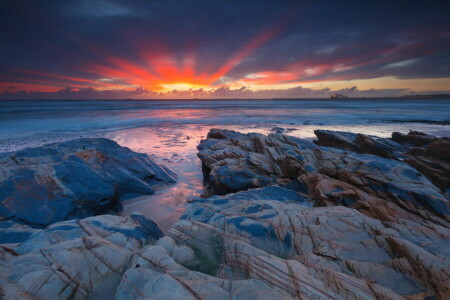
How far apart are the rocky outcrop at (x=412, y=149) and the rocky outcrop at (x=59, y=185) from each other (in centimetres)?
1183

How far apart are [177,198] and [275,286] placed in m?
5.98

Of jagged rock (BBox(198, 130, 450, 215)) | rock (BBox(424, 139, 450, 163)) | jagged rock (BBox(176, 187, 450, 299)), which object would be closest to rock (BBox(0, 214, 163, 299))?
jagged rock (BBox(176, 187, 450, 299))

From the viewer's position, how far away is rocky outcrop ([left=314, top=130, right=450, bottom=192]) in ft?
27.7

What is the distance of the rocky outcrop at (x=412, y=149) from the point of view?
8.44 metres

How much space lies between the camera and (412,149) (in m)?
12.0

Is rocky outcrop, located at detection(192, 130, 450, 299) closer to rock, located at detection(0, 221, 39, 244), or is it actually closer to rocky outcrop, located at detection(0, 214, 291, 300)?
rocky outcrop, located at detection(0, 214, 291, 300)

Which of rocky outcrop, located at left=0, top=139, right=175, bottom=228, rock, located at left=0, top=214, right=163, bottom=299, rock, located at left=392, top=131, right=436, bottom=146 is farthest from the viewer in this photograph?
rock, located at left=392, top=131, right=436, bottom=146

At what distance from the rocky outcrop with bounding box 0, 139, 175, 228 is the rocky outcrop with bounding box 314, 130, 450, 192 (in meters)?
11.8

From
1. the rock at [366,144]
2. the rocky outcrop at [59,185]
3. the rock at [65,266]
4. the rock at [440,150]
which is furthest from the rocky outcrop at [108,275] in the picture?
the rock at [366,144]

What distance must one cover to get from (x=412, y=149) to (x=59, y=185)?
17226 millimetres

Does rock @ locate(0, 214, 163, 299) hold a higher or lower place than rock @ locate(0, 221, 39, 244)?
higher

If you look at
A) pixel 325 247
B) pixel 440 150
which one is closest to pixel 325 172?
pixel 325 247

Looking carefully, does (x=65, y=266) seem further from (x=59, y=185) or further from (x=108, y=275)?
(x=59, y=185)

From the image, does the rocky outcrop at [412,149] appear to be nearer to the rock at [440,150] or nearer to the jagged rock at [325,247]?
the rock at [440,150]
